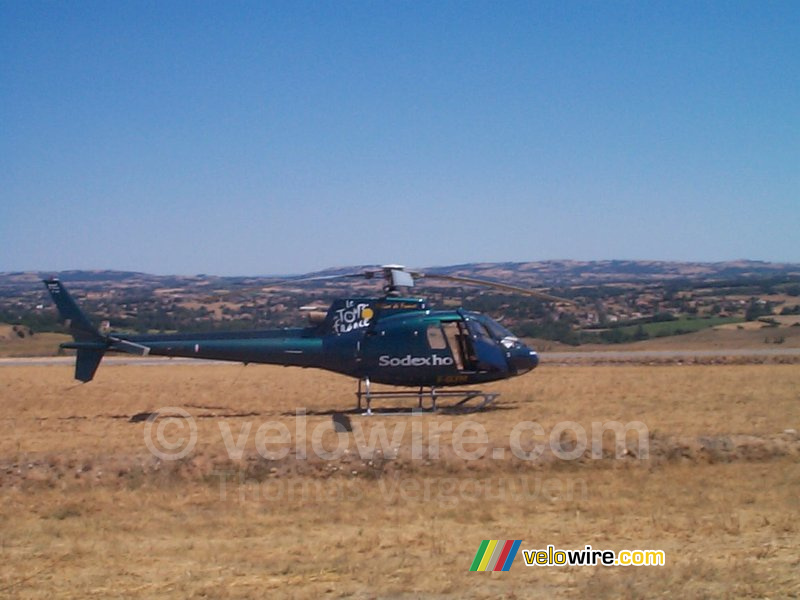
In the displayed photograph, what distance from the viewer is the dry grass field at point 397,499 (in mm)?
8203

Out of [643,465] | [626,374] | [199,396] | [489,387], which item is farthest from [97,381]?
[643,465]

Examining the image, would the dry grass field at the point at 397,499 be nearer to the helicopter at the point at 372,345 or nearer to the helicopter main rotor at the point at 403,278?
the helicopter at the point at 372,345

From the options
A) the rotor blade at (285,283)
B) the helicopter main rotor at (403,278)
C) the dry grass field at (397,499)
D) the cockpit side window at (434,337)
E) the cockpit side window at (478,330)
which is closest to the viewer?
the dry grass field at (397,499)

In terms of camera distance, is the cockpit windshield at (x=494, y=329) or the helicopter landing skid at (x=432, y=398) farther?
the cockpit windshield at (x=494, y=329)

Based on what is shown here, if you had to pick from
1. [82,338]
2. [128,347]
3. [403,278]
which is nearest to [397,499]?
[403,278]

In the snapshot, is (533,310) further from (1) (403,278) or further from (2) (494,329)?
(1) (403,278)

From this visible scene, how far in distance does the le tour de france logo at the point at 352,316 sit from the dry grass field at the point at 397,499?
2.24 metres

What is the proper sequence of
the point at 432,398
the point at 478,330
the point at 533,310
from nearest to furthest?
the point at 432,398, the point at 478,330, the point at 533,310

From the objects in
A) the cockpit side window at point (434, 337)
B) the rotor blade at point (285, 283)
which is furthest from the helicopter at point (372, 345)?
the rotor blade at point (285, 283)

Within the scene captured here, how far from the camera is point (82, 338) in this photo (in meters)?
19.3

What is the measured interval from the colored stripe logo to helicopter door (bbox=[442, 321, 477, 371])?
31.0 ft

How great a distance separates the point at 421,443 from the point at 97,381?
52.5 ft

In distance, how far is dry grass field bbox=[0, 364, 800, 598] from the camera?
26.9ft

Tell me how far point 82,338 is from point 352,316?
253 inches
